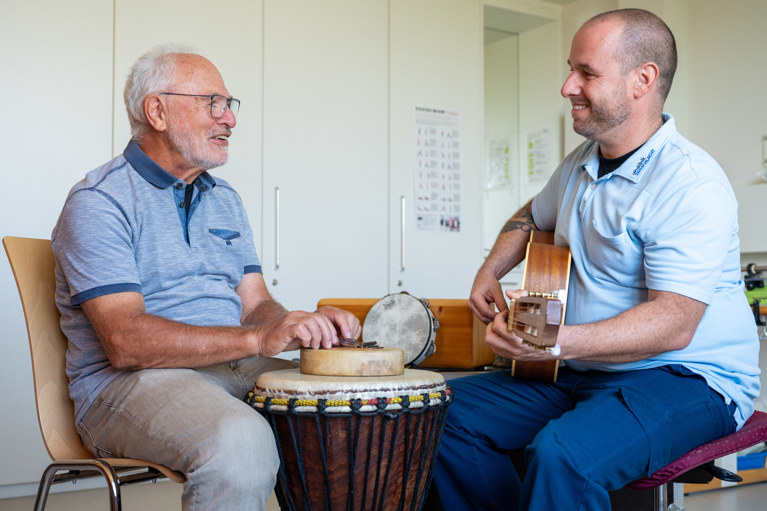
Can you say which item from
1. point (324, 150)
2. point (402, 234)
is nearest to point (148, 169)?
point (324, 150)

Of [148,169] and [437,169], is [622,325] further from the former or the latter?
[437,169]

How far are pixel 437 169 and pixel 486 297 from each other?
2.36 meters

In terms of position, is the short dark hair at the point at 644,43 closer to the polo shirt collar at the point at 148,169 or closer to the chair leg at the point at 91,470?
the polo shirt collar at the point at 148,169

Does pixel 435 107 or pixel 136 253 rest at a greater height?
pixel 435 107

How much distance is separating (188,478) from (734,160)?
3.85 m

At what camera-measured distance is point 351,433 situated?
1.67 meters

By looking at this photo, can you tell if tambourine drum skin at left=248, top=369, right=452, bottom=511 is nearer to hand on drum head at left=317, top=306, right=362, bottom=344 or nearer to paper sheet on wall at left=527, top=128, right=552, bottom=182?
hand on drum head at left=317, top=306, right=362, bottom=344

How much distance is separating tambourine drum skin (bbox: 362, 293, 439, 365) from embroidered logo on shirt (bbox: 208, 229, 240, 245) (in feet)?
3.27

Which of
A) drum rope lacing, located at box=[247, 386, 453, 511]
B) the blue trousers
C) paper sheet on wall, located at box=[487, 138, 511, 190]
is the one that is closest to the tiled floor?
the blue trousers

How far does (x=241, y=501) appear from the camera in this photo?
156cm

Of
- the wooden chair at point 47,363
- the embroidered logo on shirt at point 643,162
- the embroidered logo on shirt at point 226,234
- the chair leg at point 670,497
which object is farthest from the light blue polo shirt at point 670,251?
the wooden chair at point 47,363

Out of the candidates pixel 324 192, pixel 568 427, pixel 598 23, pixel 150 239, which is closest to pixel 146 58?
pixel 150 239

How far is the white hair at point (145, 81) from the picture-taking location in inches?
82.9

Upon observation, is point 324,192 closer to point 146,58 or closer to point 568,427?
point 146,58
